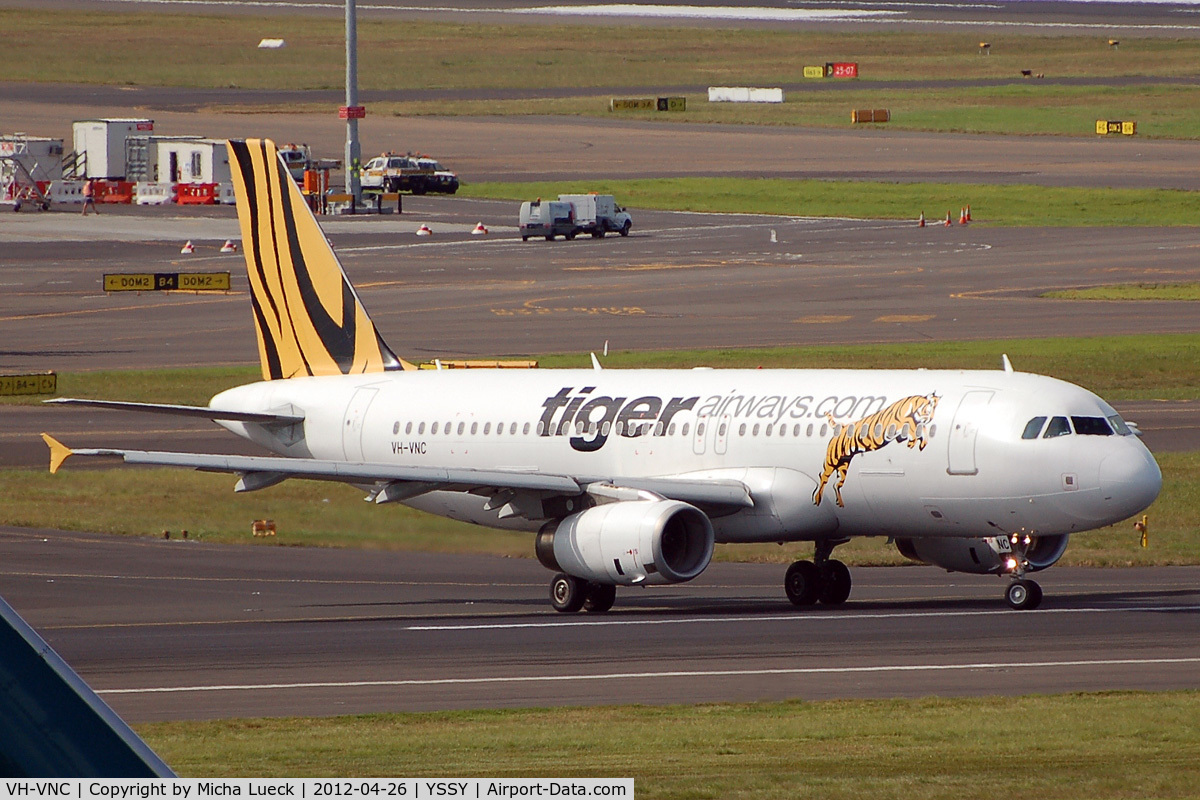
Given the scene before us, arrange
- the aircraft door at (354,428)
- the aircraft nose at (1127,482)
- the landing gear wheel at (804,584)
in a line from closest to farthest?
the aircraft nose at (1127,482), the landing gear wheel at (804,584), the aircraft door at (354,428)

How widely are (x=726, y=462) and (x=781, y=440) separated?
1240 millimetres

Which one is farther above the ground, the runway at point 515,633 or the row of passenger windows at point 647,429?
the row of passenger windows at point 647,429

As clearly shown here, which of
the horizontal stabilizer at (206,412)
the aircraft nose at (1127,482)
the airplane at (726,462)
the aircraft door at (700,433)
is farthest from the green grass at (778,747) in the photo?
the horizontal stabilizer at (206,412)

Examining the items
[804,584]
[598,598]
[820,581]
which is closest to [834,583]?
[820,581]

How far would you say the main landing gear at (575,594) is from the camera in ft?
120

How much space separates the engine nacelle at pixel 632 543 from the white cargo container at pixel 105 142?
113m

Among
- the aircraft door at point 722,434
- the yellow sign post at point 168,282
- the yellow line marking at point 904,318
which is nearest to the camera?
the aircraft door at point 722,434

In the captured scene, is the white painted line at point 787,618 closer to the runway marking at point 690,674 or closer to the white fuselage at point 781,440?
the white fuselage at point 781,440

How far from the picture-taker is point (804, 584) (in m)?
37.5

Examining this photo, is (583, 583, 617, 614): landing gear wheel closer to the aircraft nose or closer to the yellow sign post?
the aircraft nose

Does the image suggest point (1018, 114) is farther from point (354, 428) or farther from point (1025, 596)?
point (1025, 596)

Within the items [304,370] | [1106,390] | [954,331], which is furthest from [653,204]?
[304,370]

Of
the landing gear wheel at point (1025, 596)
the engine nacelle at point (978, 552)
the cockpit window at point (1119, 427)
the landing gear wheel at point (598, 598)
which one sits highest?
the cockpit window at point (1119, 427)

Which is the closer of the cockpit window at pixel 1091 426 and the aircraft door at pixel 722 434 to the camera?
the cockpit window at pixel 1091 426
